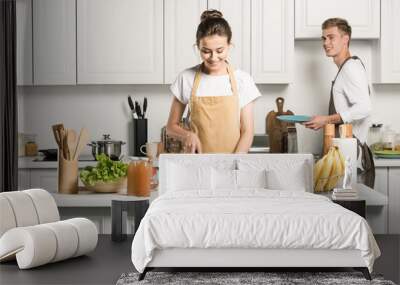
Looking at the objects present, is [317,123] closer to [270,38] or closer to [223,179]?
[270,38]

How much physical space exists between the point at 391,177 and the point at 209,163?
209cm

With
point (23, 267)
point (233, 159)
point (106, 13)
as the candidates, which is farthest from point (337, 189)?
point (106, 13)

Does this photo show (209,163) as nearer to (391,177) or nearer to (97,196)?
(97,196)

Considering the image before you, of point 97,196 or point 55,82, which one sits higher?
point 55,82

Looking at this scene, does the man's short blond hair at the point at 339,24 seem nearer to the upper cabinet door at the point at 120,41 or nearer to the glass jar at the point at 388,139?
the glass jar at the point at 388,139

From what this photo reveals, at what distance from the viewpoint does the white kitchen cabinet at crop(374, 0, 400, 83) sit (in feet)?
23.5

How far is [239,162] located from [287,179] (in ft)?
1.24

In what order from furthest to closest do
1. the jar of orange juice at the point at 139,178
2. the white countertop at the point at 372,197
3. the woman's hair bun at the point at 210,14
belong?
the woman's hair bun at the point at 210,14 → the jar of orange juice at the point at 139,178 → the white countertop at the point at 372,197

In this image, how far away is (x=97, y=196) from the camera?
5.09m

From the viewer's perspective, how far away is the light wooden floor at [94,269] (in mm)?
4504

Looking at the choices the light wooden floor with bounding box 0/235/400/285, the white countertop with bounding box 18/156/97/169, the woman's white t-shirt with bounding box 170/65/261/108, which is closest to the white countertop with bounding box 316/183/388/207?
the light wooden floor with bounding box 0/235/400/285

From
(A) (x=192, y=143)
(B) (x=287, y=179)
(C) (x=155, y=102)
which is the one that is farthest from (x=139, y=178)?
(C) (x=155, y=102)

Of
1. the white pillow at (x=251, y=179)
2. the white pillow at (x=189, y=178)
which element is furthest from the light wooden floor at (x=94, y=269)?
the white pillow at (x=251, y=179)

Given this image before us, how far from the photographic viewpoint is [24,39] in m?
7.25
